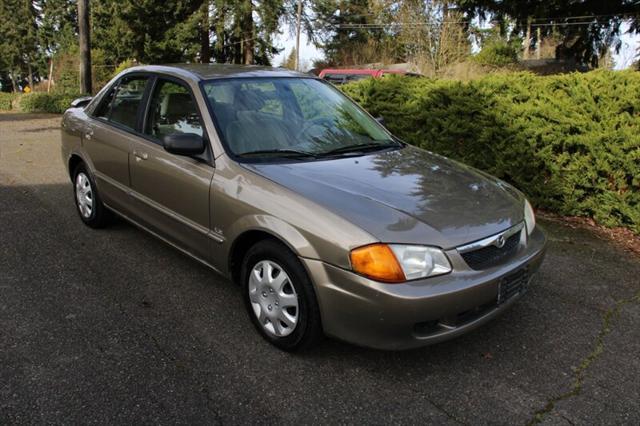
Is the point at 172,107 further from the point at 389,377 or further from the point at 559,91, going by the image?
the point at 559,91

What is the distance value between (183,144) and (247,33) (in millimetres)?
29486

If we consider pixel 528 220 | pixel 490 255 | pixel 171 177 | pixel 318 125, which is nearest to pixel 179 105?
pixel 171 177

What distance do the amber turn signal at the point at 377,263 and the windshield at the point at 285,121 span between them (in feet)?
3.60

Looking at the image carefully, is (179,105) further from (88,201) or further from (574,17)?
(574,17)

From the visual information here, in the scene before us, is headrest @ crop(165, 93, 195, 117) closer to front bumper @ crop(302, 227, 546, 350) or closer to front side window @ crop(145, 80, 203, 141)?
front side window @ crop(145, 80, 203, 141)

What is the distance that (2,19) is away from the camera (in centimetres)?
6488

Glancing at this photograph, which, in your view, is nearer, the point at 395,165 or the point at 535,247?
the point at 535,247

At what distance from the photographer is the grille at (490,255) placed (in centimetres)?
278

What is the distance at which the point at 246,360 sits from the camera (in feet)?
9.89

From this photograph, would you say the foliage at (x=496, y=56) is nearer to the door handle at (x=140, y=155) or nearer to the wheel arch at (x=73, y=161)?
the wheel arch at (x=73, y=161)

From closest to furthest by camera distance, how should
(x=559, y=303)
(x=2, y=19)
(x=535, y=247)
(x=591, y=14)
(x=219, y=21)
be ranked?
1. (x=535, y=247)
2. (x=559, y=303)
3. (x=591, y=14)
4. (x=219, y=21)
5. (x=2, y=19)

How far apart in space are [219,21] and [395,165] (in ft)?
96.2

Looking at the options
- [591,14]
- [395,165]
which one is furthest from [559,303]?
[591,14]

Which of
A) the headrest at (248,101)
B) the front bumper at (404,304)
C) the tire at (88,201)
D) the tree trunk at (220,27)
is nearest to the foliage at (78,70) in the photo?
the tree trunk at (220,27)
